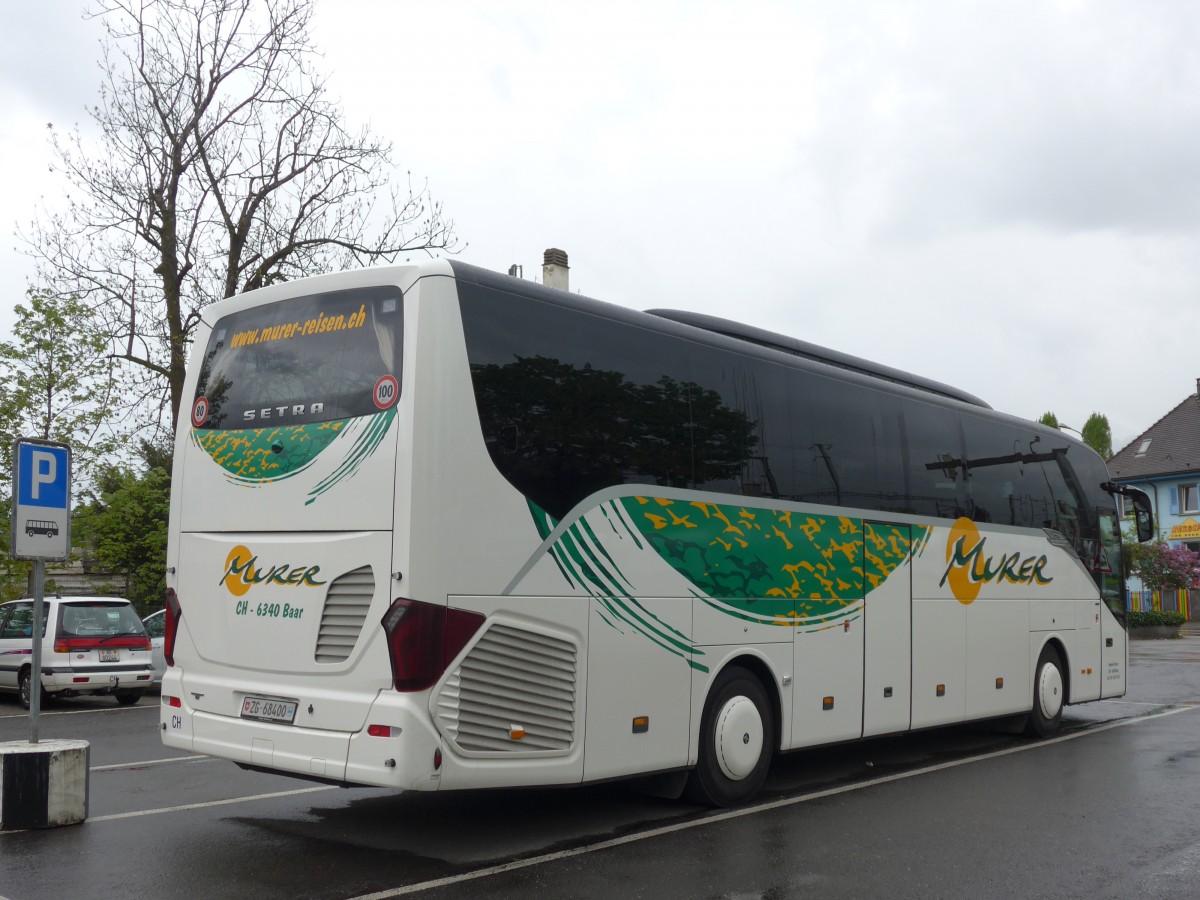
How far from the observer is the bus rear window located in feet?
24.1

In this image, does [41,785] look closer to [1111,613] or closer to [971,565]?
[971,565]

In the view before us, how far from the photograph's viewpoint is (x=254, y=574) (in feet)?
25.4

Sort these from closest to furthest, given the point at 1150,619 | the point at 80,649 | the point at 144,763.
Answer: the point at 144,763, the point at 80,649, the point at 1150,619

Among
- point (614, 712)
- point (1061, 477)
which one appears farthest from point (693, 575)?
point (1061, 477)

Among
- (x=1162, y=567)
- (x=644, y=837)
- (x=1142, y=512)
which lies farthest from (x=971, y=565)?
(x=1162, y=567)

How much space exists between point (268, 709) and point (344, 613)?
86 centimetres

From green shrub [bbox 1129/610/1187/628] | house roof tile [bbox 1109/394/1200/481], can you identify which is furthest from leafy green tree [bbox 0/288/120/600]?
house roof tile [bbox 1109/394/1200/481]

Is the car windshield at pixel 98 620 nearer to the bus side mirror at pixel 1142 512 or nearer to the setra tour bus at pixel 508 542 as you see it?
the setra tour bus at pixel 508 542

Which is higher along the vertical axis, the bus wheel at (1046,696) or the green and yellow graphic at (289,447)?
the green and yellow graphic at (289,447)

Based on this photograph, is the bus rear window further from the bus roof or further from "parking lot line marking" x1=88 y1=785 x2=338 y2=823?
"parking lot line marking" x1=88 y1=785 x2=338 y2=823

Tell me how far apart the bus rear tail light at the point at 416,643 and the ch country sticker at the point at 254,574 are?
0.71 metres

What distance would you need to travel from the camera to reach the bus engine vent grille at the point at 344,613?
7.11 m

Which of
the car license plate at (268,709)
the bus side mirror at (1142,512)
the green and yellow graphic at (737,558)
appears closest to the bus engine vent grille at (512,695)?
the green and yellow graphic at (737,558)

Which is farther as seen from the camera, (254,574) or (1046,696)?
(1046,696)
